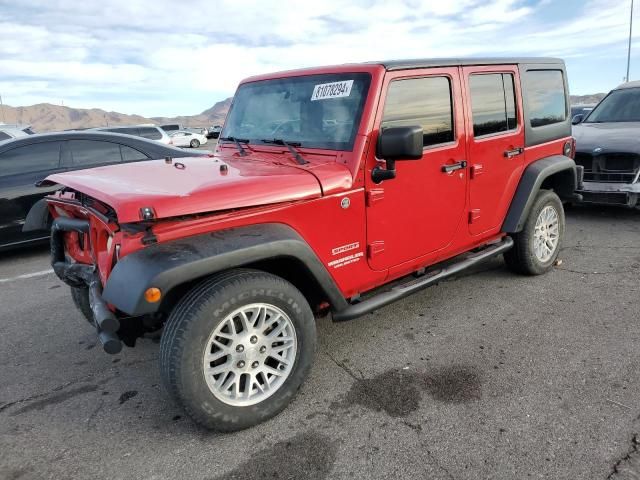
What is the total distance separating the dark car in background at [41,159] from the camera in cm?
576

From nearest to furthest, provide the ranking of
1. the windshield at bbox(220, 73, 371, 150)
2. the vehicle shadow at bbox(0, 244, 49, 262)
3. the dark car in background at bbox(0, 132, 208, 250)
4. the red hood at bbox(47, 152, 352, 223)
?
the red hood at bbox(47, 152, 352, 223)
the windshield at bbox(220, 73, 371, 150)
the dark car in background at bbox(0, 132, 208, 250)
the vehicle shadow at bbox(0, 244, 49, 262)

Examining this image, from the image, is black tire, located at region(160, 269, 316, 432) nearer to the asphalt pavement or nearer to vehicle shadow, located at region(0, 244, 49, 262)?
the asphalt pavement

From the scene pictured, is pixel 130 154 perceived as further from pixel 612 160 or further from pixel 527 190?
pixel 612 160

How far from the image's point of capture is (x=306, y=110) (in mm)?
3303

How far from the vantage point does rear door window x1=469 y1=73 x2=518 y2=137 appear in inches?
147

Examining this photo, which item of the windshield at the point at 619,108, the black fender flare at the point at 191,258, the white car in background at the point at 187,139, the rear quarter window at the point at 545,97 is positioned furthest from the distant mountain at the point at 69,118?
the black fender flare at the point at 191,258

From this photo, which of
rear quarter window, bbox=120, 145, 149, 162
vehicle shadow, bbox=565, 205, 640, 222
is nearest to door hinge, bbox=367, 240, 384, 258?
rear quarter window, bbox=120, 145, 149, 162

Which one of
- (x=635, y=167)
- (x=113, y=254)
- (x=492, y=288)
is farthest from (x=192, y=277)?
(x=635, y=167)

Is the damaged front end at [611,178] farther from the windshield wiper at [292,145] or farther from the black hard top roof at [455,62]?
the windshield wiper at [292,145]

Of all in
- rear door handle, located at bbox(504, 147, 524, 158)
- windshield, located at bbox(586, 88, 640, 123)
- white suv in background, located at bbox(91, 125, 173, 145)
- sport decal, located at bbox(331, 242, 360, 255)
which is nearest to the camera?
sport decal, located at bbox(331, 242, 360, 255)

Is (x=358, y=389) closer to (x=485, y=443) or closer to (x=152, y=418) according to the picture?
(x=485, y=443)

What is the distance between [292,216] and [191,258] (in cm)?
66

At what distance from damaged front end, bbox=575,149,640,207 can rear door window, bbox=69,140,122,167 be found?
6.46 metres

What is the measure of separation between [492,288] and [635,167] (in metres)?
3.58
